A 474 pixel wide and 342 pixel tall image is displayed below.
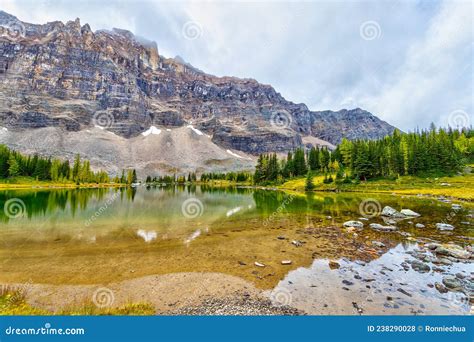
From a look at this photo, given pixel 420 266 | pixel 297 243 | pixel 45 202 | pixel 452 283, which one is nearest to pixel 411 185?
pixel 297 243

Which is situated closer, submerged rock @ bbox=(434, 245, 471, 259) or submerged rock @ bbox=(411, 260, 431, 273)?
submerged rock @ bbox=(411, 260, 431, 273)

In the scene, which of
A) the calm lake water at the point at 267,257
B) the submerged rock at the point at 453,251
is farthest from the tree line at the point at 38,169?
the submerged rock at the point at 453,251

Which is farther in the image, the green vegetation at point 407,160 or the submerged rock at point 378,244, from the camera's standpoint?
the green vegetation at point 407,160

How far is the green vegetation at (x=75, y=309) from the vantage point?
8398 mm

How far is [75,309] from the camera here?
8664 millimetres

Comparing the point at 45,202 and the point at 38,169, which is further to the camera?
the point at 38,169

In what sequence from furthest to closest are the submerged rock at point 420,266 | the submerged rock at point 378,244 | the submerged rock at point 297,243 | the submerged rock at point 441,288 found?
1. the submerged rock at point 297,243
2. the submerged rock at point 378,244
3. the submerged rock at point 420,266
4. the submerged rock at point 441,288

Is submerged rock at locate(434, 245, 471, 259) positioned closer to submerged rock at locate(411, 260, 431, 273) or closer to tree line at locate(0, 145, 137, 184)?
submerged rock at locate(411, 260, 431, 273)

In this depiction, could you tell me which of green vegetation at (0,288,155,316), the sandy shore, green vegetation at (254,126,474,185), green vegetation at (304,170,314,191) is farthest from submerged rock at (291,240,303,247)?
green vegetation at (254,126,474,185)

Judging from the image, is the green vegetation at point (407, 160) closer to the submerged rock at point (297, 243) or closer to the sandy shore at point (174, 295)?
the submerged rock at point (297, 243)

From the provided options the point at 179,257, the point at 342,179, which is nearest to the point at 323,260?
the point at 179,257

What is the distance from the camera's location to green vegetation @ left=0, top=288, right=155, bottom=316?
8398 mm

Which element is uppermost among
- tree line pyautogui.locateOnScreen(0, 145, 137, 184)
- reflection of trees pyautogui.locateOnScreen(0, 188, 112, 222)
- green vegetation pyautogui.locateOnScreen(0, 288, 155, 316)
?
tree line pyautogui.locateOnScreen(0, 145, 137, 184)

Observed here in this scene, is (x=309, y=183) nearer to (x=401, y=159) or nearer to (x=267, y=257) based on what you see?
(x=401, y=159)
